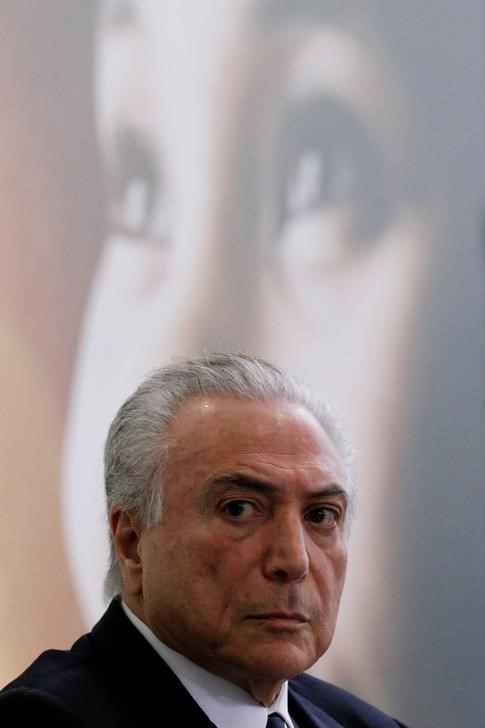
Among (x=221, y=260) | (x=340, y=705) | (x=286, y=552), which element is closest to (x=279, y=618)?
(x=286, y=552)

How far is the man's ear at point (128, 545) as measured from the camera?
1805 mm

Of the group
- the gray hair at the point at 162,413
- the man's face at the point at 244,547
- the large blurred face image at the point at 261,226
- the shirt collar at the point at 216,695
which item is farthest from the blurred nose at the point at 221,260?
the shirt collar at the point at 216,695

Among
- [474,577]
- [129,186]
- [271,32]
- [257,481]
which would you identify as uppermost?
[271,32]

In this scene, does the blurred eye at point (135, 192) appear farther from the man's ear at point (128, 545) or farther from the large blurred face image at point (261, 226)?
the man's ear at point (128, 545)

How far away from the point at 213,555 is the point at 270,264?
1063 mm

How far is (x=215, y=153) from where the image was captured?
2.61 meters

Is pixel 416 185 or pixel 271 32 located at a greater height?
pixel 271 32

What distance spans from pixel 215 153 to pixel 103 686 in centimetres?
129

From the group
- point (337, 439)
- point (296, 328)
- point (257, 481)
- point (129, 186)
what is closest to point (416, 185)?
point (296, 328)

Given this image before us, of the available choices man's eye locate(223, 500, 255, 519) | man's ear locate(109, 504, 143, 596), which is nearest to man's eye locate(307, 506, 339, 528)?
man's eye locate(223, 500, 255, 519)

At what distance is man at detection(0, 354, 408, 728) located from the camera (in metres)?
1.68

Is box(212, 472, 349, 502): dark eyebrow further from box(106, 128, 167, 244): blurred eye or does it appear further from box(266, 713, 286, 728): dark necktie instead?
box(106, 128, 167, 244): blurred eye

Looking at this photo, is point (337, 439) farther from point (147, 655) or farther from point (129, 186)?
point (129, 186)

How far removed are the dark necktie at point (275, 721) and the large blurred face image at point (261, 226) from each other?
649mm
